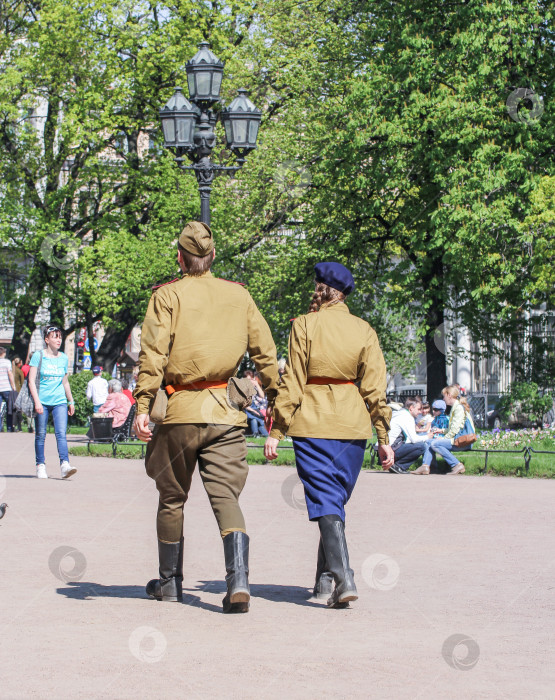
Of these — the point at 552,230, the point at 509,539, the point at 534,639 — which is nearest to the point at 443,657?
the point at 534,639

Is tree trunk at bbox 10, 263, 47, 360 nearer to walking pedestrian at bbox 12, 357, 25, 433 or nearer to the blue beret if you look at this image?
walking pedestrian at bbox 12, 357, 25, 433

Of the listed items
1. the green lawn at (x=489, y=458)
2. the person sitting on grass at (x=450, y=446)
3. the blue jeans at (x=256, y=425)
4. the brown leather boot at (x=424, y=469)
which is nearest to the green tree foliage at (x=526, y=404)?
the blue jeans at (x=256, y=425)

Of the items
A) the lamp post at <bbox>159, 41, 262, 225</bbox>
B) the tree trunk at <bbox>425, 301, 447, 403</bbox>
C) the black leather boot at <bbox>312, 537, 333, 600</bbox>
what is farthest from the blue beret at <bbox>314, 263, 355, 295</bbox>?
the tree trunk at <bbox>425, 301, 447, 403</bbox>

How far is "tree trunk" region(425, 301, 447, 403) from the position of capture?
29.9 m

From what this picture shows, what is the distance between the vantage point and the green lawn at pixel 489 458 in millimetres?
16922

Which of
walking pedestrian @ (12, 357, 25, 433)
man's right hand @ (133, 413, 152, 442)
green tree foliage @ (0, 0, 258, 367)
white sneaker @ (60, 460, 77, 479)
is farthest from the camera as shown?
green tree foliage @ (0, 0, 258, 367)

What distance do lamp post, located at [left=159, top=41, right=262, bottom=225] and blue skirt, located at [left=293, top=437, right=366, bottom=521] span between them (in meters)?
8.83

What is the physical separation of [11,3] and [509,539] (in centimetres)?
2975

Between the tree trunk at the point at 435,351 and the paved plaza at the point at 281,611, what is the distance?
18.1 metres

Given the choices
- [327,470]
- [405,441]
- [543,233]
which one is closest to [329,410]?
[327,470]

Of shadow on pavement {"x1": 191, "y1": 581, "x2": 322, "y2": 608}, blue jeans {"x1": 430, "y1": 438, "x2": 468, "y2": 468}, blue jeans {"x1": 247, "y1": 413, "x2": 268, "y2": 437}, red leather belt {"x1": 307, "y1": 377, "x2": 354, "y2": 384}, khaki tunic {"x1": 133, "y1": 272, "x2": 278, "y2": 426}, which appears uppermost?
khaki tunic {"x1": 133, "y1": 272, "x2": 278, "y2": 426}

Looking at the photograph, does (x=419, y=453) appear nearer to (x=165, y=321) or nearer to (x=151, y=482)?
(x=151, y=482)

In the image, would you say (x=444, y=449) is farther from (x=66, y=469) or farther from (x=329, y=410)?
(x=329, y=410)

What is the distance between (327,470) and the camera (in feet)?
21.9
